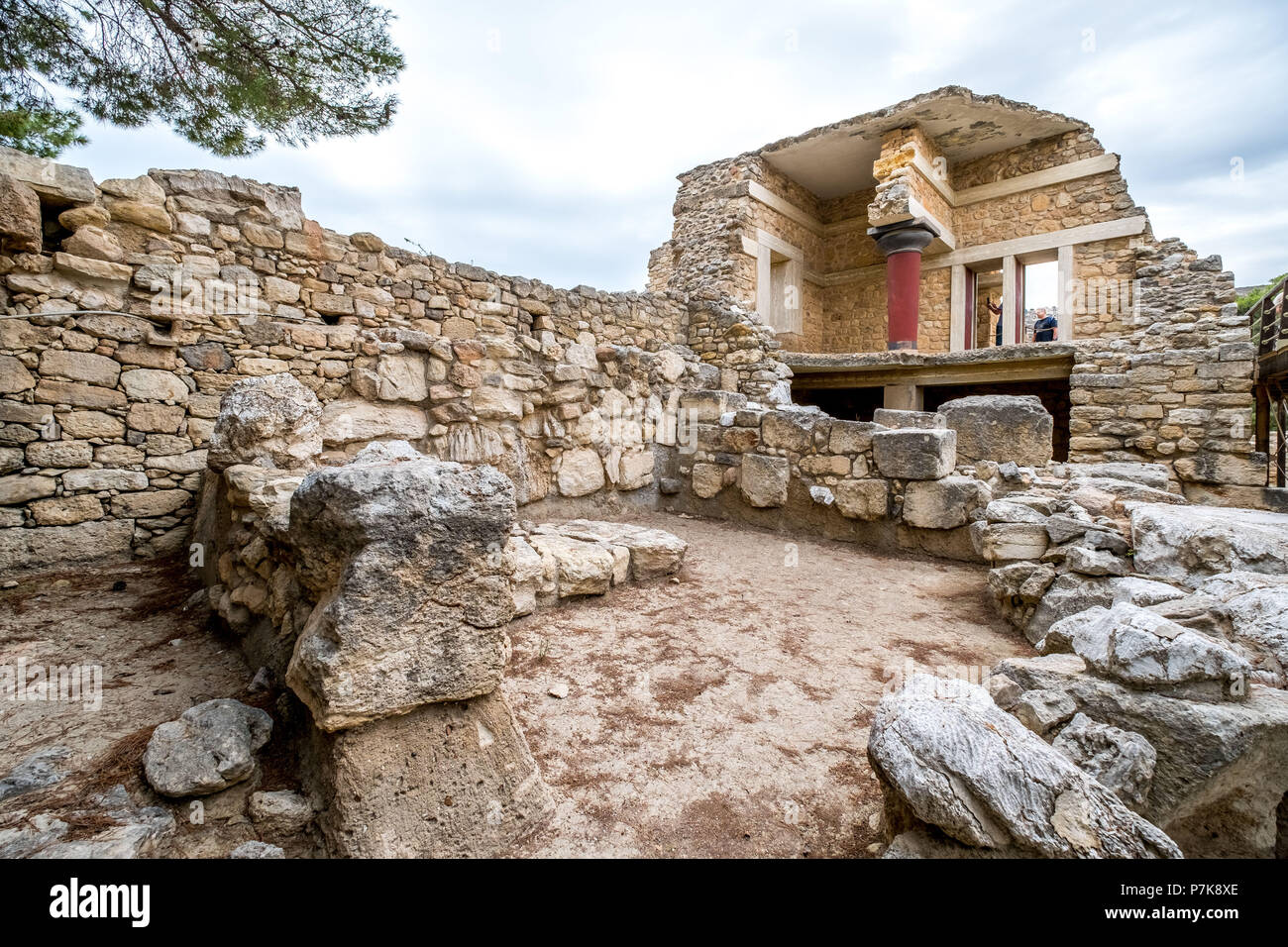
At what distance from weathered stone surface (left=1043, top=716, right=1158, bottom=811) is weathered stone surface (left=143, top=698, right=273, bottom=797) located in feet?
7.28

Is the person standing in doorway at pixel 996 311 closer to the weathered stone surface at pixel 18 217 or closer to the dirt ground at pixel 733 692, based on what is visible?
the dirt ground at pixel 733 692

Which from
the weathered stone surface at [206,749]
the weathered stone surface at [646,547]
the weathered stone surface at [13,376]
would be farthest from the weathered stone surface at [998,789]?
the weathered stone surface at [13,376]

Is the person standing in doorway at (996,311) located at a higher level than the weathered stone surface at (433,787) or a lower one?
higher

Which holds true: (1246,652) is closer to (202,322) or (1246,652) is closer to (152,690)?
(152,690)

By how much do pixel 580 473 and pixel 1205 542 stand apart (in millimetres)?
4186

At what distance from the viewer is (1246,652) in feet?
5.72

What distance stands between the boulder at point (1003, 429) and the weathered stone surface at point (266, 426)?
509 cm

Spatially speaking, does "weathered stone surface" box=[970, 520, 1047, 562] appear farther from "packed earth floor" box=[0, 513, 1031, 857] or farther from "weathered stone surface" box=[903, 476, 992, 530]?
"weathered stone surface" box=[903, 476, 992, 530]

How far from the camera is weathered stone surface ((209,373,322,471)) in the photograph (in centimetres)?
284

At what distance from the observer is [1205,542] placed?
2.63m

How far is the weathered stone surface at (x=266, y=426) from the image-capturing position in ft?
9.32

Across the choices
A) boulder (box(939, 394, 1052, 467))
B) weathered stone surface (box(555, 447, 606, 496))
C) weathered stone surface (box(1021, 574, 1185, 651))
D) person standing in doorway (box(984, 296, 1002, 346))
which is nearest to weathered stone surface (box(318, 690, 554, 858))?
weathered stone surface (box(1021, 574, 1185, 651))

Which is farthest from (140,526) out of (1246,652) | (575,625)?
(1246,652)

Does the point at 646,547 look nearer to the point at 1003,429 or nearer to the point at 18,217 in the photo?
the point at 1003,429
